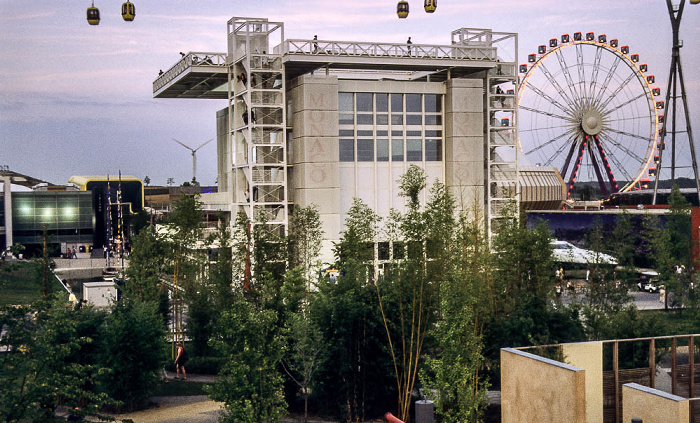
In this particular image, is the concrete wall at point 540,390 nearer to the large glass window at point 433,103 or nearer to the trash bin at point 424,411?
the trash bin at point 424,411

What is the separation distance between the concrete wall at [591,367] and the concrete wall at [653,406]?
359 centimetres

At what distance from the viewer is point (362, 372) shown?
28.4m

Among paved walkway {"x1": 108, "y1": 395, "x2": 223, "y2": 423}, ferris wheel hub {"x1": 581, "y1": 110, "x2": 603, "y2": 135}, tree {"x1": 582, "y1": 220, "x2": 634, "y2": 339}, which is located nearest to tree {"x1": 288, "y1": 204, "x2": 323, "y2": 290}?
tree {"x1": 582, "y1": 220, "x2": 634, "y2": 339}

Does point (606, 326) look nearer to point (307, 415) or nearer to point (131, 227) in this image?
point (307, 415)

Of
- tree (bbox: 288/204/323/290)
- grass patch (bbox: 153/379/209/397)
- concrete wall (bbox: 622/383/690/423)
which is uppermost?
tree (bbox: 288/204/323/290)

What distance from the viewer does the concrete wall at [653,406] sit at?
46.3 ft

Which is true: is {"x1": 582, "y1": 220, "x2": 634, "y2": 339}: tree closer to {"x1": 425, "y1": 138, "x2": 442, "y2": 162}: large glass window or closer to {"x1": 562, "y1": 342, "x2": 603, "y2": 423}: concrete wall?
{"x1": 562, "y1": 342, "x2": 603, "y2": 423}: concrete wall

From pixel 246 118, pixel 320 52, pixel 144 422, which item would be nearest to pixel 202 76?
pixel 246 118

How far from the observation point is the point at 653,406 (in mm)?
14812

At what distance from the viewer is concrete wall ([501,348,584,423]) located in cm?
1571

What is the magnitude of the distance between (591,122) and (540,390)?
3005 inches

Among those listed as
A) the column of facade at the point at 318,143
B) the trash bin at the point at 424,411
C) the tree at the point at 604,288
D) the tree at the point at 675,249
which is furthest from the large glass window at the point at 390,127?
the trash bin at the point at 424,411

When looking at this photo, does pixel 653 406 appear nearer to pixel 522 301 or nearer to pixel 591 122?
pixel 522 301

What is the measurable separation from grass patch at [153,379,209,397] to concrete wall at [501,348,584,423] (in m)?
Answer: 15.5
